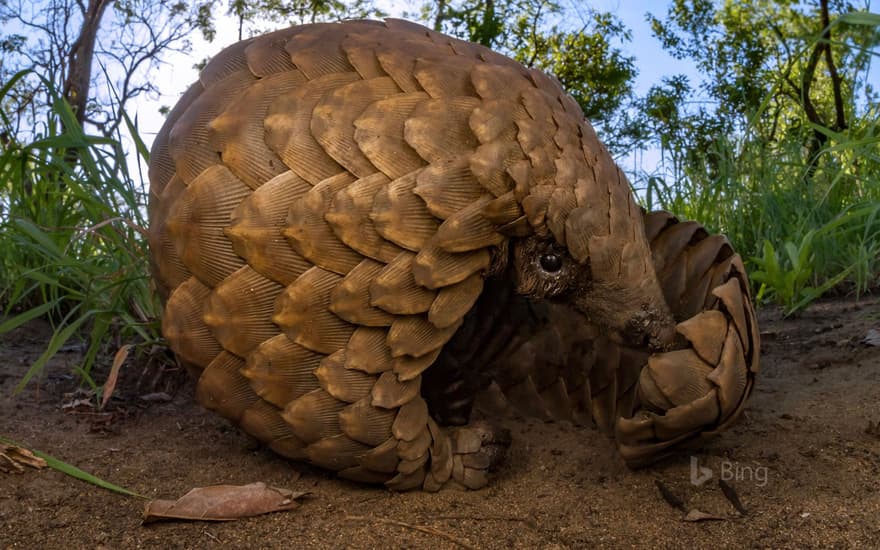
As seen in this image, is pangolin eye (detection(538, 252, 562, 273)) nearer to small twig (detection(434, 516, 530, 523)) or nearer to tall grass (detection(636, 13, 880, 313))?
small twig (detection(434, 516, 530, 523))

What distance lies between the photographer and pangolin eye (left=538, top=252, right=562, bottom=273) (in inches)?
53.6

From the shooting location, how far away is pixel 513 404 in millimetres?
1836

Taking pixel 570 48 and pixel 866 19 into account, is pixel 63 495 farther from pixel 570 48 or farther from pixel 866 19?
pixel 570 48

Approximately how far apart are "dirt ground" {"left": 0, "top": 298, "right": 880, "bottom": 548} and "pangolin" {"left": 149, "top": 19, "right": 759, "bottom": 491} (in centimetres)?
9

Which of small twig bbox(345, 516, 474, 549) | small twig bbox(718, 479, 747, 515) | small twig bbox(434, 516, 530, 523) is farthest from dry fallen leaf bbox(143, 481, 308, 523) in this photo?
small twig bbox(718, 479, 747, 515)

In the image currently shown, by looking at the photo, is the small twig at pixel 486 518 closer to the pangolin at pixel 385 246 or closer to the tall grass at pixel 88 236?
the pangolin at pixel 385 246

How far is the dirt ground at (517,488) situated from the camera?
1214mm

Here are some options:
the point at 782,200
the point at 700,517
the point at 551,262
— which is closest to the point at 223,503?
the point at 551,262

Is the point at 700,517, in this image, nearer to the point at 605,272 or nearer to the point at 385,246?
the point at 605,272

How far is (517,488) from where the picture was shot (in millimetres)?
1454

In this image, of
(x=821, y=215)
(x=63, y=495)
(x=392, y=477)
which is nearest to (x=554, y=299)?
(x=392, y=477)

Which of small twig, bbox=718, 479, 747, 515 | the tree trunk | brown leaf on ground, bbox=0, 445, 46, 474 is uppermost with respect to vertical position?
the tree trunk

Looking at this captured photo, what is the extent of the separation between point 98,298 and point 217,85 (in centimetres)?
107

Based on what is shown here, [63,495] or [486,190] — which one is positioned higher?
[486,190]
